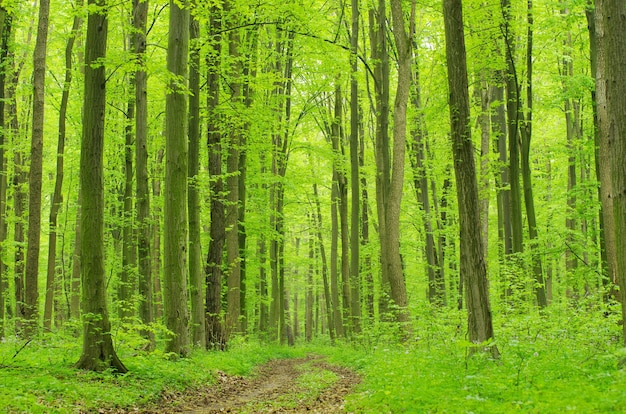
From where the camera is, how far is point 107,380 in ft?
26.2

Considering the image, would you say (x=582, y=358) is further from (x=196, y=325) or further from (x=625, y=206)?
(x=196, y=325)

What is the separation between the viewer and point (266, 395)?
32.6ft

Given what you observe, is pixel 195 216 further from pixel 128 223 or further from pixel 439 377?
pixel 439 377

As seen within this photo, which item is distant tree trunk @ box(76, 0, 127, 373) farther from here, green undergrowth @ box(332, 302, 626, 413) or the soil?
green undergrowth @ box(332, 302, 626, 413)

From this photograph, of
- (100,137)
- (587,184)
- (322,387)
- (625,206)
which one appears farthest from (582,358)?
(587,184)

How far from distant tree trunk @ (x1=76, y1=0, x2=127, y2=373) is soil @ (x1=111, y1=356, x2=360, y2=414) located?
135 centimetres

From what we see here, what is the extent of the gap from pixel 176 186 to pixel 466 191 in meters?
5.87

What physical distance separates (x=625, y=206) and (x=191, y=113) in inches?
420

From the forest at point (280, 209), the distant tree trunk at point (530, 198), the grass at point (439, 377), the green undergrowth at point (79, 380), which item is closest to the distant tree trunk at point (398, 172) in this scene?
the forest at point (280, 209)

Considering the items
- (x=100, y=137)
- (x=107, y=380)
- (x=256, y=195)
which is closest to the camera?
(x=107, y=380)

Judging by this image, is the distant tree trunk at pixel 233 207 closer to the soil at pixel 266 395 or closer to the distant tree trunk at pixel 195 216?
the distant tree trunk at pixel 195 216

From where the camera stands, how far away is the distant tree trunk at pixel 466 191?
Answer: 323 inches

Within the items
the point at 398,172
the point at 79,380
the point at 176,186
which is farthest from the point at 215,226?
the point at 79,380

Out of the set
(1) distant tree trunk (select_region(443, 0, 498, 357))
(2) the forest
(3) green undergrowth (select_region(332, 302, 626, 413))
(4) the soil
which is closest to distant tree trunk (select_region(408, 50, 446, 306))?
(2) the forest
